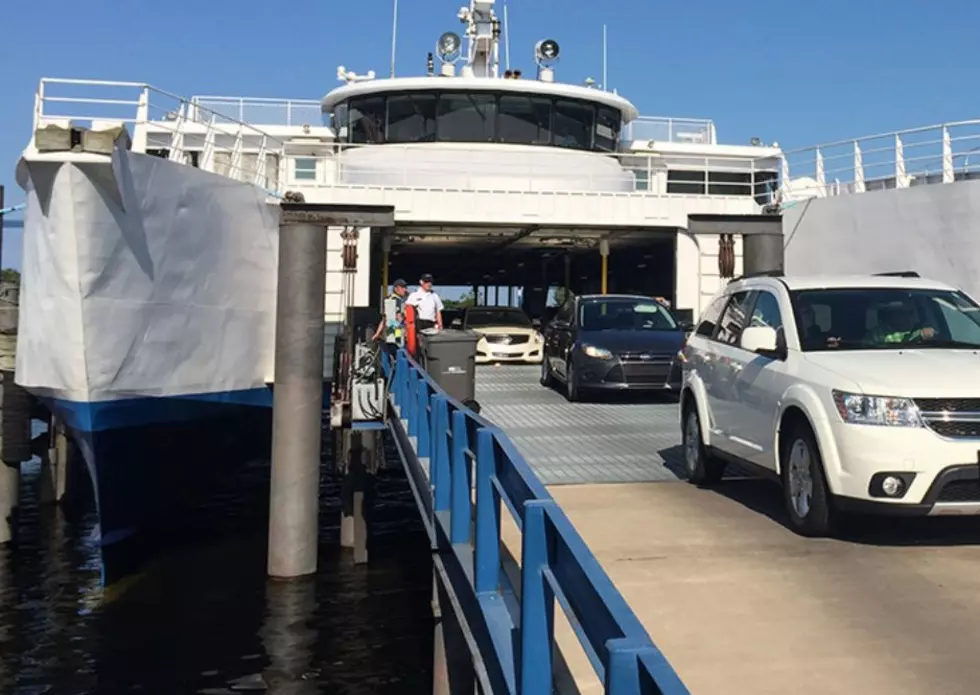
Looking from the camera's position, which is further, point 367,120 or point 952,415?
point 367,120

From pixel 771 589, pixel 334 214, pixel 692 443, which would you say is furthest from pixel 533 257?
pixel 771 589

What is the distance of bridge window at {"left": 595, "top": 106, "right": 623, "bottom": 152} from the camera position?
20.8 meters

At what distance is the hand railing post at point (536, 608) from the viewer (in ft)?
10.4

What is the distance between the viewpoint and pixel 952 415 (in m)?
5.36

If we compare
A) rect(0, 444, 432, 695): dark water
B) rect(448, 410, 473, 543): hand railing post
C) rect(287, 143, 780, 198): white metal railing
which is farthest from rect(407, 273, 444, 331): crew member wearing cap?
rect(448, 410, 473, 543): hand railing post

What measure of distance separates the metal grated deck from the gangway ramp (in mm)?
210

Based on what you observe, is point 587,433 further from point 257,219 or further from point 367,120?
point 367,120

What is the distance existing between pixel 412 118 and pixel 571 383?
869cm

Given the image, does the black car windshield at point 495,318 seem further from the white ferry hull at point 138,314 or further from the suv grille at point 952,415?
the suv grille at point 952,415

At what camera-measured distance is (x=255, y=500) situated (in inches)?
698

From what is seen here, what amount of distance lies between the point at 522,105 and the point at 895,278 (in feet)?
44.7

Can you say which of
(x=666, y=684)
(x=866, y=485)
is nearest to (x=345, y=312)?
(x=866, y=485)

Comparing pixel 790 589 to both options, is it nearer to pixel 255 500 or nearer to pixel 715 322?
pixel 715 322

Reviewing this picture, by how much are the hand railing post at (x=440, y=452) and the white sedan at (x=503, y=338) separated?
12.4 m
